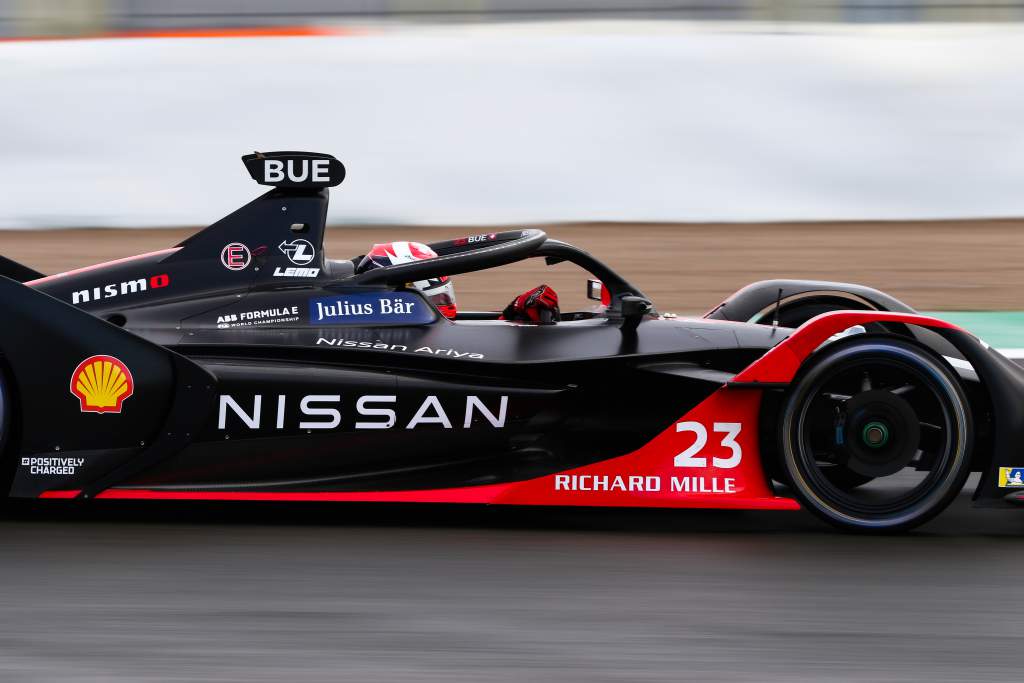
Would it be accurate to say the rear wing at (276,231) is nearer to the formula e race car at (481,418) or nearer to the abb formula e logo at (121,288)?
the abb formula e logo at (121,288)

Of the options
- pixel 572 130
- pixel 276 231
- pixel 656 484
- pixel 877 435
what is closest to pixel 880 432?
pixel 877 435

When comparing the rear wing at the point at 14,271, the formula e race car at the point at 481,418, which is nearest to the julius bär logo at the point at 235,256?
the formula e race car at the point at 481,418

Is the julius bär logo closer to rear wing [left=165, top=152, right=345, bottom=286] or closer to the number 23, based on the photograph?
rear wing [left=165, top=152, right=345, bottom=286]

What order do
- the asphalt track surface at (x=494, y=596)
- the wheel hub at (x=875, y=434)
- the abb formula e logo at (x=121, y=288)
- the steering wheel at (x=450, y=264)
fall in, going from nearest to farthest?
the asphalt track surface at (x=494, y=596) < the wheel hub at (x=875, y=434) < the steering wheel at (x=450, y=264) < the abb formula e logo at (x=121, y=288)

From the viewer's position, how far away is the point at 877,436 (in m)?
4.71

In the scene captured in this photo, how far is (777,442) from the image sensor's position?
15.1 ft

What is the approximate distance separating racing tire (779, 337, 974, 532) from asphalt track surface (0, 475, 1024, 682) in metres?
0.14

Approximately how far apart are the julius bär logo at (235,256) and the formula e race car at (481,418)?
0.37 meters

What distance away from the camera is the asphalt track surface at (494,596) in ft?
11.4

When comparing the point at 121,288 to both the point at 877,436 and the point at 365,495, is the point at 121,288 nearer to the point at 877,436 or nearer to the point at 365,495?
the point at 365,495

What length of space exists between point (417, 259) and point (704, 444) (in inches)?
56.2

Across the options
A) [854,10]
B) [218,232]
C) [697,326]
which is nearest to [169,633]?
[218,232]

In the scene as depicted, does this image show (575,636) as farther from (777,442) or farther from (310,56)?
(310,56)

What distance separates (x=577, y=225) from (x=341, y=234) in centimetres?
220
